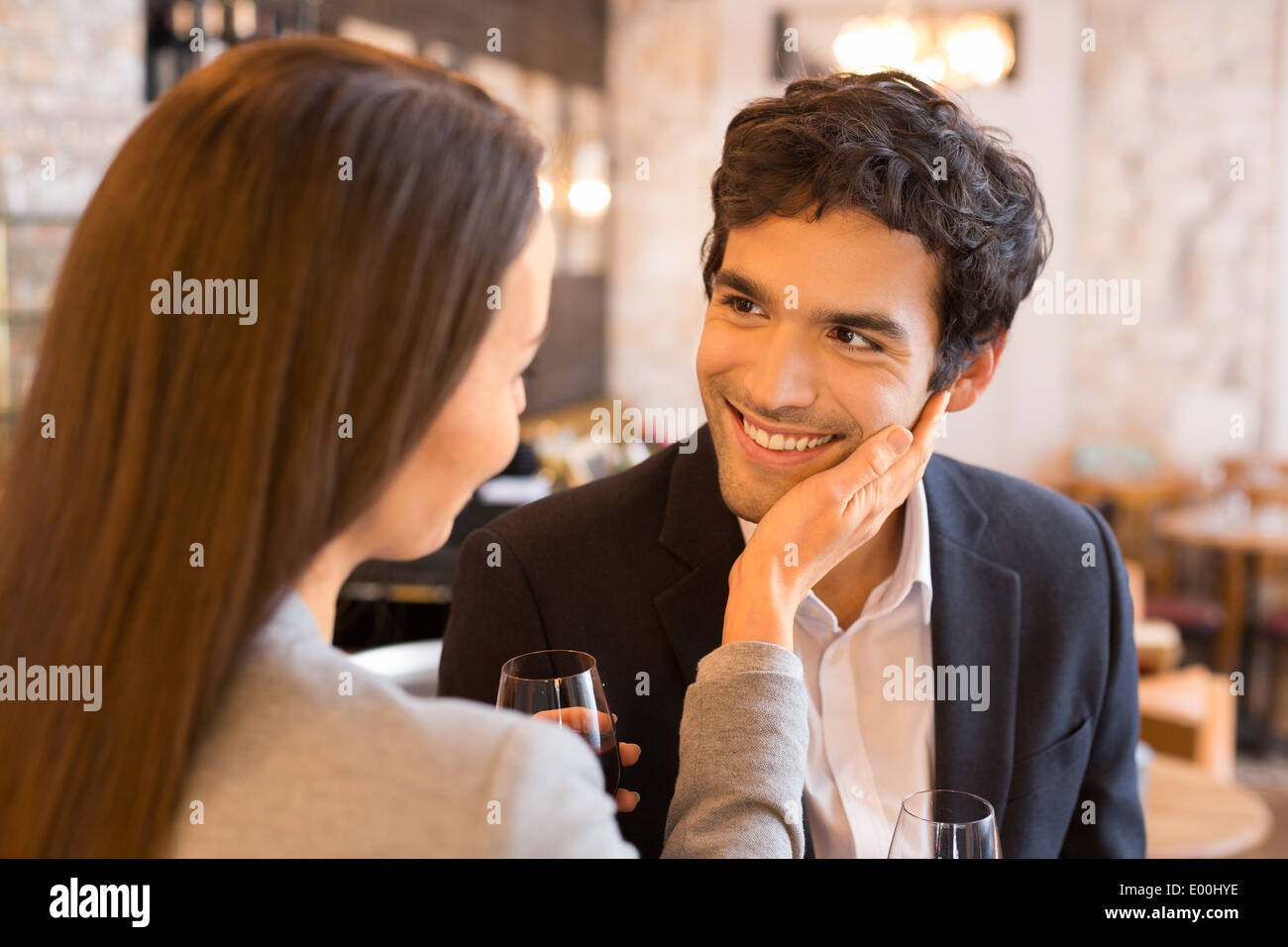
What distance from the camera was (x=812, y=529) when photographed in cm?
137

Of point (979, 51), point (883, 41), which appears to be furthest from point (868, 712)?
point (979, 51)

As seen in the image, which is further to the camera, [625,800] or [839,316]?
[839,316]

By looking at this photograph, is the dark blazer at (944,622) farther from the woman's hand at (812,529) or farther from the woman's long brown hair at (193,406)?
the woman's long brown hair at (193,406)

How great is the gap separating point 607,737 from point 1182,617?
5.09 m

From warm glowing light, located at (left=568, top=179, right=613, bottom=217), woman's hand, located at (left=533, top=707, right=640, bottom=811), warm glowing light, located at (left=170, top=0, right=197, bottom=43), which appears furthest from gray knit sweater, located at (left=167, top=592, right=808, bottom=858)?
warm glowing light, located at (left=568, top=179, right=613, bottom=217)

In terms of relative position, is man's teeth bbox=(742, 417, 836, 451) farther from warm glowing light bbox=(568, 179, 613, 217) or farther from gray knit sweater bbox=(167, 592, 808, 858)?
warm glowing light bbox=(568, 179, 613, 217)

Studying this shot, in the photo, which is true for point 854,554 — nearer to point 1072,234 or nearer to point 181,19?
point 181,19

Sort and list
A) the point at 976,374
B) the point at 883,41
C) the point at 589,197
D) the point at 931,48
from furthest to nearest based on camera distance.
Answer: the point at 589,197 → the point at 931,48 → the point at 883,41 → the point at 976,374

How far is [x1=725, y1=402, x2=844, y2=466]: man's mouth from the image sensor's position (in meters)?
1.52

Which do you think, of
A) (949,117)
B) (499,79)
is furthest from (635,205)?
(949,117)

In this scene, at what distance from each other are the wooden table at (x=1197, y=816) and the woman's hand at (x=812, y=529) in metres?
1.79

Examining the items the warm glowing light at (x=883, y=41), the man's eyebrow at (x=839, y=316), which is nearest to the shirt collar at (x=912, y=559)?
the man's eyebrow at (x=839, y=316)

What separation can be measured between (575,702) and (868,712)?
552 mm

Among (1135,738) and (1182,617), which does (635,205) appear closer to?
(1182,617)
